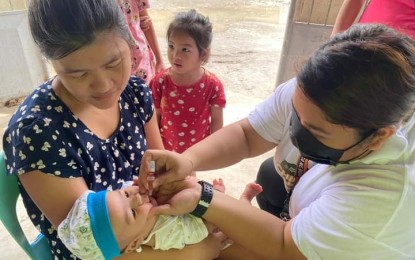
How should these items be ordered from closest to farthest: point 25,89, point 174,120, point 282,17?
point 174,120 < point 25,89 < point 282,17

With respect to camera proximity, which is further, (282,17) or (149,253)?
(282,17)

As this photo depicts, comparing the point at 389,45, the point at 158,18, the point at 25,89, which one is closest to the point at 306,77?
the point at 389,45

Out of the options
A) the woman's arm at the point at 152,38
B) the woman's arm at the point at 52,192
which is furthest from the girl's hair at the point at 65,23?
the woman's arm at the point at 152,38

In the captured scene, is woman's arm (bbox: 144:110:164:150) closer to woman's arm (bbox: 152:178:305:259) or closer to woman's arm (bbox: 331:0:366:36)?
woman's arm (bbox: 152:178:305:259)

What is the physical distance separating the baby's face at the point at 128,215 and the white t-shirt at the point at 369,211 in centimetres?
49

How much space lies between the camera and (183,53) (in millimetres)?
2199

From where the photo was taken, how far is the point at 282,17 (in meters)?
7.80

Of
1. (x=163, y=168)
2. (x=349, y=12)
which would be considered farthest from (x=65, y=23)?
(x=349, y=12)

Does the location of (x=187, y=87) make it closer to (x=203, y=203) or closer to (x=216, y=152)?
(x=216, y=152)

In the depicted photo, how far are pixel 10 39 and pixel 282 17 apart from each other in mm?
5967

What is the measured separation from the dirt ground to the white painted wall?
0.27 m

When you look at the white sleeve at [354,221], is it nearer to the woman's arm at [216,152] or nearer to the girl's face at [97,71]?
the woman's arm at [216,152]

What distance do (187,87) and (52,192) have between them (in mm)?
1352

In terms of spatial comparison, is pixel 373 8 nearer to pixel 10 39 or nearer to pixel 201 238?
pixel 201 238
